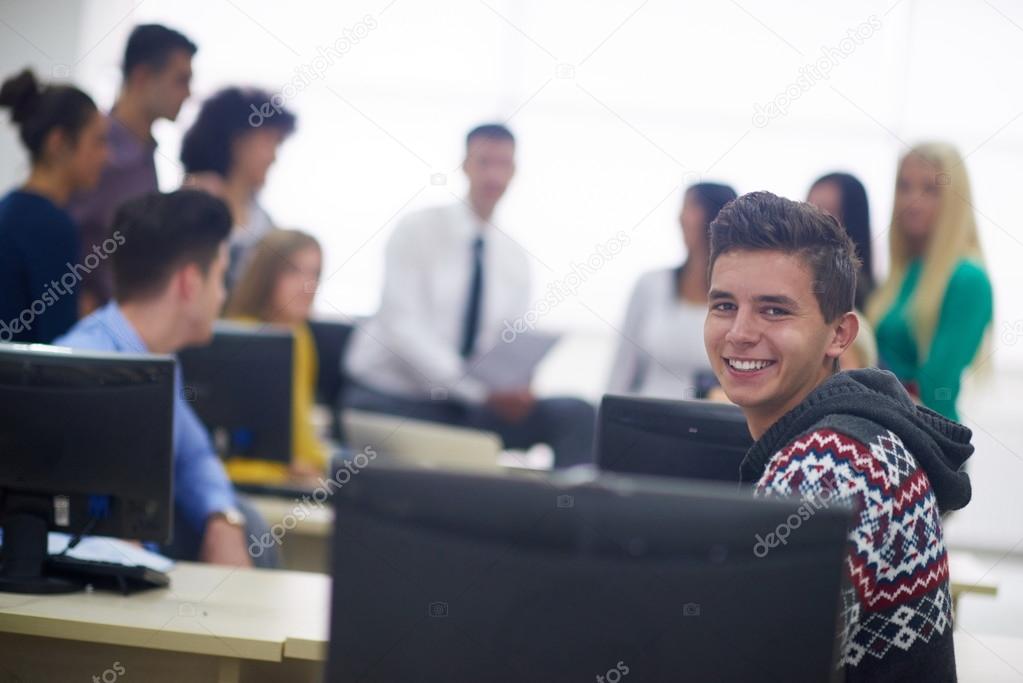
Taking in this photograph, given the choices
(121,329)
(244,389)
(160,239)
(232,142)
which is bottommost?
(244,389)

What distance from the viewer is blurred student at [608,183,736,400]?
369 centimetres

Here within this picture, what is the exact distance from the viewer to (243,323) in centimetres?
388

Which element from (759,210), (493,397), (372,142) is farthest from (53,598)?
(372,142)

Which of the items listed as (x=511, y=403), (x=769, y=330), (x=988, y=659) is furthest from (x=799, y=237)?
(x=511, y=403)

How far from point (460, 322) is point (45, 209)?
1.78m

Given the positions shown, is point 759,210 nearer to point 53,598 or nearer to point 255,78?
point 53,598

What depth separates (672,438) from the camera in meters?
1.99

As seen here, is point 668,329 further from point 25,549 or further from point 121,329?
point 25,549

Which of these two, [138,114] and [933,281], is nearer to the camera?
[933,281]

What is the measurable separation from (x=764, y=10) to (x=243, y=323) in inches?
130

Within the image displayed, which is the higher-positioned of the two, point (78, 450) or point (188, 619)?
point (78, 450)

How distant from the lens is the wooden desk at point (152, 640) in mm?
1931

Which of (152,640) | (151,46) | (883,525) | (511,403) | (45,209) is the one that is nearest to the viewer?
(883,525)

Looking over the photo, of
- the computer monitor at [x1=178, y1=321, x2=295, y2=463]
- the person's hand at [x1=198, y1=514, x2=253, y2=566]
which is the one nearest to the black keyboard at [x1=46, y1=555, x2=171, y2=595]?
the person's hand at [x1=198, y1=514, x2=253, y2=566]
